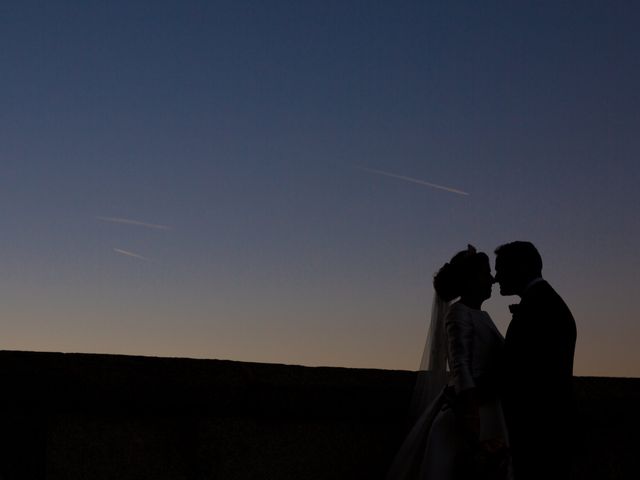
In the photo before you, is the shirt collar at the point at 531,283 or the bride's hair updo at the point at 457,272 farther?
the bride's hair updo at the point at 457,272

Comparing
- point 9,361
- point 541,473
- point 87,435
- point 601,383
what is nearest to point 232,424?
point 87,435

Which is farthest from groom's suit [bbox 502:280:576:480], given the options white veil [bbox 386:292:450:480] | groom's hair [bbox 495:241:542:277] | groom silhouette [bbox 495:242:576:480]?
white veil [bbox 386:292:450:480]

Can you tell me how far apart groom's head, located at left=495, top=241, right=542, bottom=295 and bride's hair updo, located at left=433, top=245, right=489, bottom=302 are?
0.36 feet

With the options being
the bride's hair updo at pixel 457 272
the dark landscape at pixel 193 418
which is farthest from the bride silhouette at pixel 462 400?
the dark landscape at pixel 193 418

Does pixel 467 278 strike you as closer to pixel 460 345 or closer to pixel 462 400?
pixel 460 345

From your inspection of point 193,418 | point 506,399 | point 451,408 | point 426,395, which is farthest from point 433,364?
point 193,418

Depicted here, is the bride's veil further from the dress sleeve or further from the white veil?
the dress sleeve

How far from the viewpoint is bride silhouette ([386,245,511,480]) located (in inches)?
157

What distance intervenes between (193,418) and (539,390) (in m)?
1.53

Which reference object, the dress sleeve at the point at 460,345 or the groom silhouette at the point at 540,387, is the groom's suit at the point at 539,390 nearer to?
the groom silhouette at the point at 540,387

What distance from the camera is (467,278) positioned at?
437 centimetres

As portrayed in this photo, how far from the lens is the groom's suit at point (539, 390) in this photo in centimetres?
402

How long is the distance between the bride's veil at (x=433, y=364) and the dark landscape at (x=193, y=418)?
0.07 m

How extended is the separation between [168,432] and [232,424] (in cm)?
30
